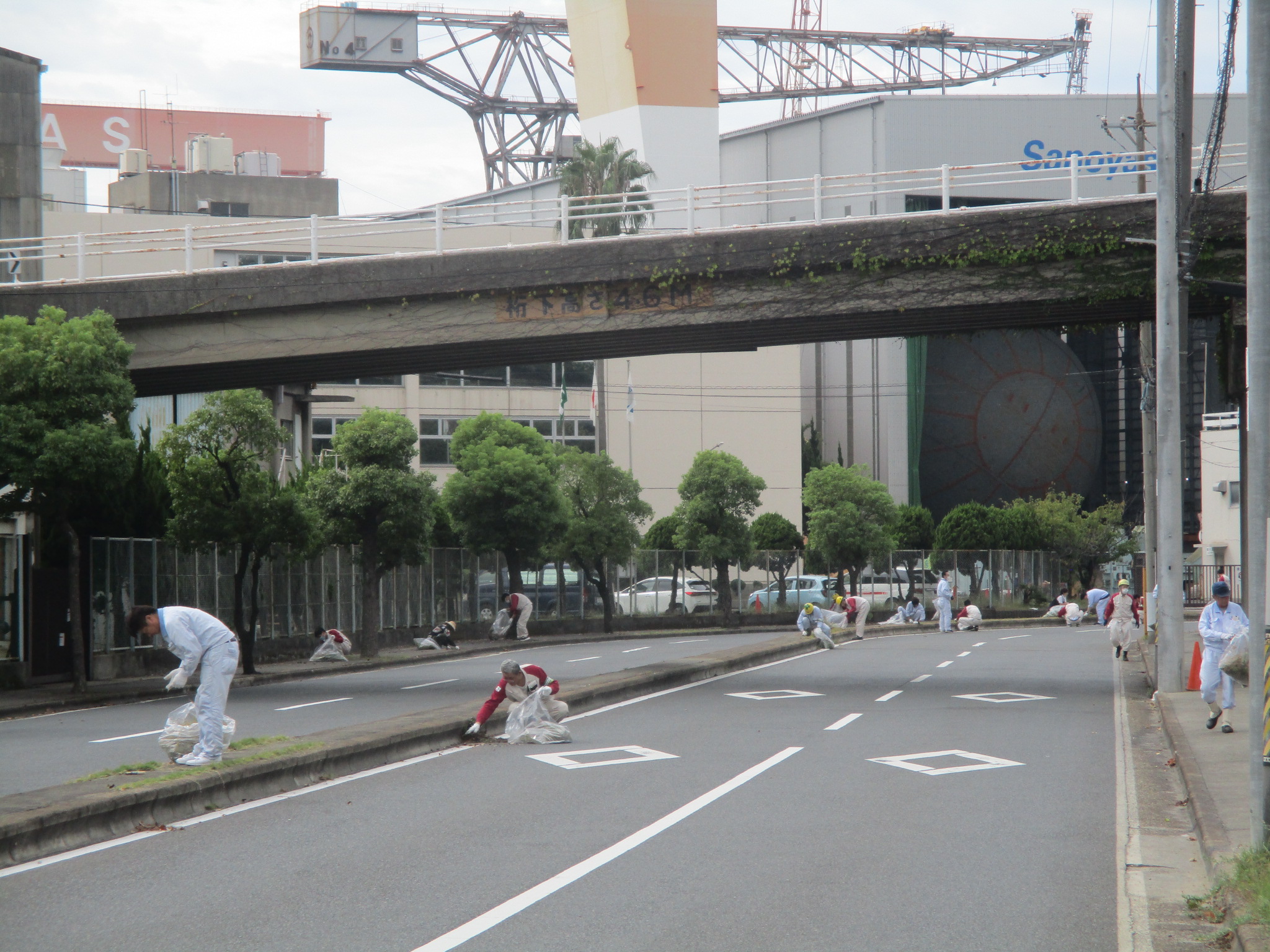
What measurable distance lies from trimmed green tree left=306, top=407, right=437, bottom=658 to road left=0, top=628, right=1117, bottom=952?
17267 mm

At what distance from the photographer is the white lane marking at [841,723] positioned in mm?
15805

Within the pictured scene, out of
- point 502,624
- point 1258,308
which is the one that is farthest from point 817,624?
point 1258,308

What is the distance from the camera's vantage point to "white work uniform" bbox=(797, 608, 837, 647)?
32469mm

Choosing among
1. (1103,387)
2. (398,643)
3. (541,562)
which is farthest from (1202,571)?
(398,643)

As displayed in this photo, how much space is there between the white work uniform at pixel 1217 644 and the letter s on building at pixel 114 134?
258 feet

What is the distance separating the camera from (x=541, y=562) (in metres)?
44.2

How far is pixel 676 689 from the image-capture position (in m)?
21.4

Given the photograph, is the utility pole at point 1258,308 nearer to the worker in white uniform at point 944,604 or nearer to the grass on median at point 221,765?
the grass on median at point 221,765

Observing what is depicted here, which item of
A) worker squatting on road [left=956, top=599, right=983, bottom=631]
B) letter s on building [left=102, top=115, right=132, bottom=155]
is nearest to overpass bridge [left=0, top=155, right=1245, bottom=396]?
worker squatting on road [left=956, top=599, right=983, bottom=631]

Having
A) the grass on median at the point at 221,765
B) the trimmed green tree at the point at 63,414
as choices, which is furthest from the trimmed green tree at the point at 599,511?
the grass on median at the point at 221,765

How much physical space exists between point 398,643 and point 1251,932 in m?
32.8

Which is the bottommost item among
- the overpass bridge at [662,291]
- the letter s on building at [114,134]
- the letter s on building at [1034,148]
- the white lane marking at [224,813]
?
the white lane marking at [224,813]

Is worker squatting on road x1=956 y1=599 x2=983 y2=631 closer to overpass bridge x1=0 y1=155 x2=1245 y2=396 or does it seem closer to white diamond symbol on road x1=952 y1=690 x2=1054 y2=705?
overpass bridge x1=0 y1=155 x2=1245 y2=396

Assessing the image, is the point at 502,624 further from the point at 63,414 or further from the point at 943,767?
the point at 943,767
